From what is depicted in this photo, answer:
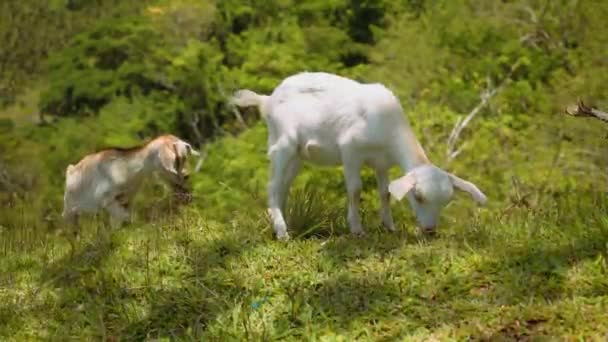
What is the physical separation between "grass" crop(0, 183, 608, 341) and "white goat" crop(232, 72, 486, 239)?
0.21 metres

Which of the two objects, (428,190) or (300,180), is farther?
(300,180)

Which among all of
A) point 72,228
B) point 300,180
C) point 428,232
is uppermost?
point 428,232

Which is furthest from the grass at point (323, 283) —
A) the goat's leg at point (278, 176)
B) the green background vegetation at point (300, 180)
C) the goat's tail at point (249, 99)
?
the goat's tail at point (249, 99)

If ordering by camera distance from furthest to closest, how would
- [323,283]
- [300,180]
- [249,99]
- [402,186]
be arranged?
[300,180]
[249,99]
[402,186]
[323,283]

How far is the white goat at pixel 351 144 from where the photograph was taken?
209 inches

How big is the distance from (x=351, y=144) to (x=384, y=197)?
1.66 ft

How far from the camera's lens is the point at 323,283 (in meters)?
4.86

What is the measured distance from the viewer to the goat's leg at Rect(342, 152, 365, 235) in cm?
552

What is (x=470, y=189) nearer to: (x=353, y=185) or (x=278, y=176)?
(x=353, y=185)

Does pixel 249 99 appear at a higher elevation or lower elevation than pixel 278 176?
higher

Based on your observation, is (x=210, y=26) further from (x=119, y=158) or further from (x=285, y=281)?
(x=285, y=281)

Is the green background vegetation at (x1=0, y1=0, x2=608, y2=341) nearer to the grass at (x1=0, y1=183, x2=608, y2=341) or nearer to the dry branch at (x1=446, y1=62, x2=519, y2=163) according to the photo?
the grass at (x1=0, y1=183, x2=608, y2=341)

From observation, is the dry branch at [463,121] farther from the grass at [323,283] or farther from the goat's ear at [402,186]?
the goat's ear at [402,186]

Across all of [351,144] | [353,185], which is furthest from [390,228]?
[351,144]
